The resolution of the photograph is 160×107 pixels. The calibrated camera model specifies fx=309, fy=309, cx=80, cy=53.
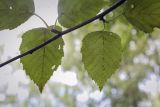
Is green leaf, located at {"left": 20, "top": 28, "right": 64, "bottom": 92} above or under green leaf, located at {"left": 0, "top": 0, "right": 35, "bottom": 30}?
under

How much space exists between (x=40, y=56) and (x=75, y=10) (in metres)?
0.05

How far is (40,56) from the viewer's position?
27 cm

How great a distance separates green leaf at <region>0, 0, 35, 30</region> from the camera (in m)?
0.25

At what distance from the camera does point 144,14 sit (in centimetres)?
→ 24

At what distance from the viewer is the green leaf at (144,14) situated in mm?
235

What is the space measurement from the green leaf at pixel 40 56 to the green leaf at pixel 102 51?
0.07 ft

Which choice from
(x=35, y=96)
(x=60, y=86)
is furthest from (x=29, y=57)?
(x=60, y=86)

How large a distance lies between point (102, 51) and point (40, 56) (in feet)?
0.17

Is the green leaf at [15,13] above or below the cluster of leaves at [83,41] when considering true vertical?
above

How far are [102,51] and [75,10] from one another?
42 millimetres

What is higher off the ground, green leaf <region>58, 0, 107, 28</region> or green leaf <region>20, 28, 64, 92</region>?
green leaf <region>58, 0, 107, 28</region>

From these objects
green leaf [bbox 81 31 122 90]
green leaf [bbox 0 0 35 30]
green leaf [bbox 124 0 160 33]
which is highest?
green leaf [bbox 0 0 35 30]

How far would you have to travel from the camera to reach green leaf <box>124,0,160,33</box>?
0.23 metres

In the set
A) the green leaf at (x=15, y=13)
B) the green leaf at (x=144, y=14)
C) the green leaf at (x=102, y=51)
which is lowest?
the green leaf at (x=102, y=51)
